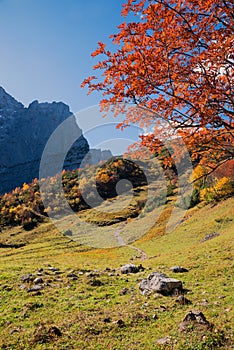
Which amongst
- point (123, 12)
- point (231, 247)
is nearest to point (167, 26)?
point (123, 12)

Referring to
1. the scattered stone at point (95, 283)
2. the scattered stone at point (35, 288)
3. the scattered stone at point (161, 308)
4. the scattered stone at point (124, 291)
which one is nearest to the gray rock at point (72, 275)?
the scattered stone at point (95, 283)

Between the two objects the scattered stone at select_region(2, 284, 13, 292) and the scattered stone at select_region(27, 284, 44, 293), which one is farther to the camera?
the scattered stone at select_region(2, 284, 13, 292)

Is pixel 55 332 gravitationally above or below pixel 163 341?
above

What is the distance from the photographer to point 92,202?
115000 mm

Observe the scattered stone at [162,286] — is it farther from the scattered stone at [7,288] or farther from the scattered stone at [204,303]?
the scattered stone at [7,288]

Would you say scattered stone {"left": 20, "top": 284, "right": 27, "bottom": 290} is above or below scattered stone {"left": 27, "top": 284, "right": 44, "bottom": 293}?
above

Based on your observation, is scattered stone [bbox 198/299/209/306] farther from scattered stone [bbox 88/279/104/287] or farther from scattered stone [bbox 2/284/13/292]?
scattered stone [bbox 2/284/13/292]

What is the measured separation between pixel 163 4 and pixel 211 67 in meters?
2.01

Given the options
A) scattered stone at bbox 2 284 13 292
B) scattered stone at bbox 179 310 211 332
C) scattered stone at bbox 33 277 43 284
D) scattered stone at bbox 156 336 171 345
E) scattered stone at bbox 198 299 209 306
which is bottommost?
scattered stone at bbox 198 299 209 306

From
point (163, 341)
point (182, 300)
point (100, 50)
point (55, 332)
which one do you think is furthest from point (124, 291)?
point (100, 50)

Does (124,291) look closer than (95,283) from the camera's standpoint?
Yes

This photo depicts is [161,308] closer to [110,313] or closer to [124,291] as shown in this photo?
[110,313]

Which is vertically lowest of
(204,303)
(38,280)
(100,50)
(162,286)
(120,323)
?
(204,303)

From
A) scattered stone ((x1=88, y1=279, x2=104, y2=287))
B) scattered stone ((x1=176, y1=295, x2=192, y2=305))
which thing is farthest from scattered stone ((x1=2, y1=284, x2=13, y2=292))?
scattered stone ((x1=176, y1=295, x2=192, y2=305))
